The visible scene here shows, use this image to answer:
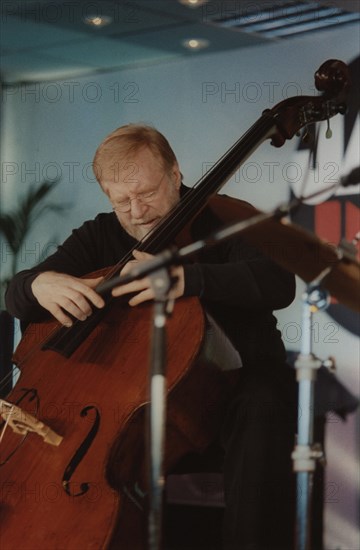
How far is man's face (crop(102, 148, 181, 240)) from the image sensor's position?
2.32 meters

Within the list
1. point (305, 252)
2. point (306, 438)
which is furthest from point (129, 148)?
point (306, 438)

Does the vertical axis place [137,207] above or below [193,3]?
below

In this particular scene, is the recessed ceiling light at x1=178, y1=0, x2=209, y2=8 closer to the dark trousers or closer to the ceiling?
the ceiling

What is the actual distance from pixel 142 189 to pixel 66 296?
1.45ft

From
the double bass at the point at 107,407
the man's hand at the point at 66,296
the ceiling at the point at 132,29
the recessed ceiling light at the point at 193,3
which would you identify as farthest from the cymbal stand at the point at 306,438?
the recessed ceiling light at the point at 193,3

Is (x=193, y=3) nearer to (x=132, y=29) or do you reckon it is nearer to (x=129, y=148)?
(x=132, y=29)

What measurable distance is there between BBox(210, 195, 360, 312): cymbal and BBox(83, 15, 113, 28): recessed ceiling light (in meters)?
2.34

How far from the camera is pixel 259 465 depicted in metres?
2.03

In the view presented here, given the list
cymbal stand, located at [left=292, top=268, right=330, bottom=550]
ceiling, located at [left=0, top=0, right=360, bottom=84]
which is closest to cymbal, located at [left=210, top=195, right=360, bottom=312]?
cymbal stand, located at [left=292, top=268, right=330, bottom=550]

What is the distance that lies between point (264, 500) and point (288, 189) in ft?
5.63

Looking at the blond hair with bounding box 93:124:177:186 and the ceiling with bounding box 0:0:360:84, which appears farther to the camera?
the ceiling with bounding box 0:0:360:84

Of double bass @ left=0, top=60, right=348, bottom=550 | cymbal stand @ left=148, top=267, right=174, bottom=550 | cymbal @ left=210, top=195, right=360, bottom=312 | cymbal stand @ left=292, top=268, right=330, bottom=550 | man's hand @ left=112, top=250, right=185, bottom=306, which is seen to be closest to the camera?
cymbal stand @ left=148, top=267, right=174, bottom=550

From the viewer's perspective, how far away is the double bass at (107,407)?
1.80 m

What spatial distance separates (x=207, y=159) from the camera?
3713 mm
